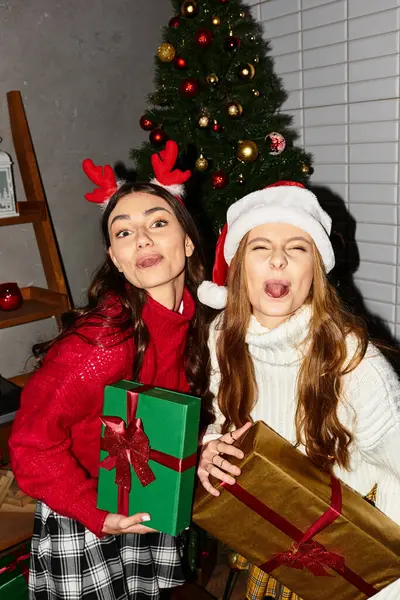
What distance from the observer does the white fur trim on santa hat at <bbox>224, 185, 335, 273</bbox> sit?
1.14 m

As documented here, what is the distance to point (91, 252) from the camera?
8.50 ft

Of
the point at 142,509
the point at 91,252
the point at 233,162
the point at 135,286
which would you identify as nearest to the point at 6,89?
the point at 91,252

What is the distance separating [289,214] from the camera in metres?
1.14

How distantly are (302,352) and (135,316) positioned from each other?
0.40m

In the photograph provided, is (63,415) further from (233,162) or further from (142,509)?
(233,162)

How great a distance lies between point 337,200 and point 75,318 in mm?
1874

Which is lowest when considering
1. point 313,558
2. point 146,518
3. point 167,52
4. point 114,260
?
point 313,558

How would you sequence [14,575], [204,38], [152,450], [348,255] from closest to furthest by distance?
[152,450]
[14,575]
[204,38]
[348,255]

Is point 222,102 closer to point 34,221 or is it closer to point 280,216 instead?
point 34,221

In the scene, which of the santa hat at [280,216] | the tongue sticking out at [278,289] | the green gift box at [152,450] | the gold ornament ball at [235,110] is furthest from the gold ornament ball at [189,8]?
the green gift box at [152,450]

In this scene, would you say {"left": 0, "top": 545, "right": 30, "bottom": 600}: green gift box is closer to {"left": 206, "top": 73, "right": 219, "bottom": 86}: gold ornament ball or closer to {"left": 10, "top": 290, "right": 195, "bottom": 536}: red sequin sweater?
{"left": 10, "top": 290, "right": 195, "bottom": 536}: red sequin sweater

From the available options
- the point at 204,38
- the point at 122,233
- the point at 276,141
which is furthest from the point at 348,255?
the point at 122,233

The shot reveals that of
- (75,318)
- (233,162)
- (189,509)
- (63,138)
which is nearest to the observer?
(189,509)

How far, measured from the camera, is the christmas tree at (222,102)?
1.93 m
